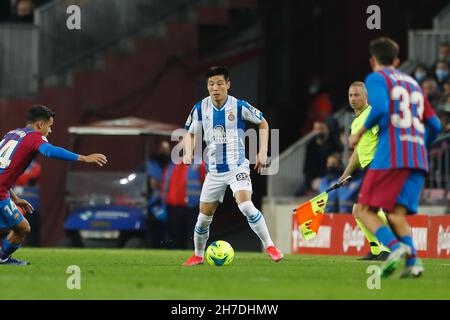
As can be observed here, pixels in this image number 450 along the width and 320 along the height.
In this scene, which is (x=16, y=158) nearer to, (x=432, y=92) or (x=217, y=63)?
(x=432, y=92)

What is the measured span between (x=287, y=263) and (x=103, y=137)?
44.6 ft

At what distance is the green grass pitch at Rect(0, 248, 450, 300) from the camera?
456 inches

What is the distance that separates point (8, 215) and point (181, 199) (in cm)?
1009

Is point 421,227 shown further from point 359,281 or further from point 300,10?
point 300,10

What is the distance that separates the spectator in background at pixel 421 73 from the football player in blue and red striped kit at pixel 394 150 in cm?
1292

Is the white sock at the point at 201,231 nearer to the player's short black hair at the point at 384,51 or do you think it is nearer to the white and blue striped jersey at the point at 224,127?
the white and blue striped jersey at the point at 224,127

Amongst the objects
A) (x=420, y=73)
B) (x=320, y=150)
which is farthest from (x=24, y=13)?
(x=420, y=73)

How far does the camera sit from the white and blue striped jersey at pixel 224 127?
15.9m

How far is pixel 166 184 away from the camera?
25781 mm

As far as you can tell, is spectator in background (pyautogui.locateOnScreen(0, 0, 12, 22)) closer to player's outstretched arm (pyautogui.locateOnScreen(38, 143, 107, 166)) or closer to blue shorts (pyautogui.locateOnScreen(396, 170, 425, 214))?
player's outstretched arm (pyautogui.locateOnScreen(38, 143, 107, 166))

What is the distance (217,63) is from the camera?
101ft

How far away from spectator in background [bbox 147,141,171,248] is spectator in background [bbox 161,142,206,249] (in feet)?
1.26

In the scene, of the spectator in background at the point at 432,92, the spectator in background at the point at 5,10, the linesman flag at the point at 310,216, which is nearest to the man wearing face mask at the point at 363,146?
the linesman flag at the point at 310,216

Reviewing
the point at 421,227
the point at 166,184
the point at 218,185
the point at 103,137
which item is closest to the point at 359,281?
the point at 218,185
